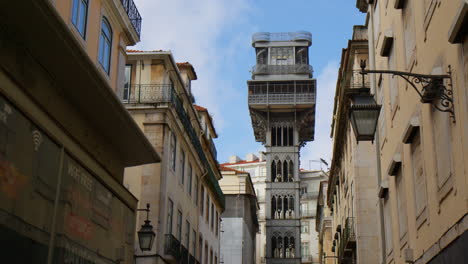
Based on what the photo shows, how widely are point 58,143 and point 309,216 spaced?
9776cm

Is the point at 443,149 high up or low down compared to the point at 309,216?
down

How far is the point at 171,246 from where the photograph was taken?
2766 centimetres

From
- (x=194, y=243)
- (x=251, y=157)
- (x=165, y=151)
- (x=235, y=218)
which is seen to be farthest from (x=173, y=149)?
(x=251, y=157)

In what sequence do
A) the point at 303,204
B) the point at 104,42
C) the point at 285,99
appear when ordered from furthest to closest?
1. the point at 303,204
2. the point at 285,99
3. the point at 104,42

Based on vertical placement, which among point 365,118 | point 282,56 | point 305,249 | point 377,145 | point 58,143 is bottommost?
point 365,118

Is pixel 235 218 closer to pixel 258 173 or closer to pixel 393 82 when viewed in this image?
pixel 393 82

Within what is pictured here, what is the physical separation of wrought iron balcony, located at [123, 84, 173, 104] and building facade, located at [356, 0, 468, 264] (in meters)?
10.6

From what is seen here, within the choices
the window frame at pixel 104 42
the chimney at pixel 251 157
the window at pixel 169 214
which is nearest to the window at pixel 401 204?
the window frame at pixel 104 42

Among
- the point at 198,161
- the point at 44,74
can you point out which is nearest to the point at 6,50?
the point at 44,74

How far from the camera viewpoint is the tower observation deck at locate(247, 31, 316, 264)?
8938 cm

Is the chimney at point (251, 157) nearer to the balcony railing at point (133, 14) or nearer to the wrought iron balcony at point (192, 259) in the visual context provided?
the wrought iron balcony at point (192, 259)

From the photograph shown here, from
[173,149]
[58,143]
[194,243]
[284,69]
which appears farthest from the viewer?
[284,69]

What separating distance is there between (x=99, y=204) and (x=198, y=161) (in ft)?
65.9

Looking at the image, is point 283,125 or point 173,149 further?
point 283,125
